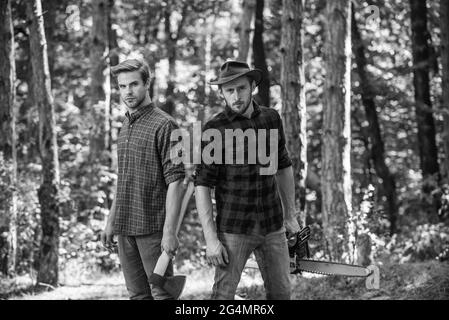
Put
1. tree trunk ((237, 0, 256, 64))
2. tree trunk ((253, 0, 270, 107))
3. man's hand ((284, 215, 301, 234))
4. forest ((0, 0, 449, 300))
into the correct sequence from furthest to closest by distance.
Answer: tree trunk ((253, 0, 270, 107))
tree trunk ((237, 0, 256, 64))
forest ((0, 0, 449, 300))
man's hand ((284, 215, 301, 234))

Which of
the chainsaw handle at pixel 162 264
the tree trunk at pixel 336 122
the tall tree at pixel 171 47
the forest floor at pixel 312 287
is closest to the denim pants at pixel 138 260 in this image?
the chainsaw handle at pixel 162 264

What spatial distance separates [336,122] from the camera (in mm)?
9594

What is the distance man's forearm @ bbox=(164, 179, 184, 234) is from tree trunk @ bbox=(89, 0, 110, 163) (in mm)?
8938

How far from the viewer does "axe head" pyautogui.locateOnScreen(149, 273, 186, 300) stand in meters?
4.35

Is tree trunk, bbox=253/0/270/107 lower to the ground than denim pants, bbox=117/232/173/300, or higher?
higher

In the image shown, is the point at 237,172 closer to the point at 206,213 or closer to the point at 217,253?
the point at 206,213

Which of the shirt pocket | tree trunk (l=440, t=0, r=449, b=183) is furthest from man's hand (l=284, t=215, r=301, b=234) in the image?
tree trunk (l=440, t=0, r=449, b=183)

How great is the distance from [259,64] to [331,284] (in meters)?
8.68

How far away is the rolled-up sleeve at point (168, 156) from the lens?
4.45 metres

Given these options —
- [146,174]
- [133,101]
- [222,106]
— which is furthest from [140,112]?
[222,106]

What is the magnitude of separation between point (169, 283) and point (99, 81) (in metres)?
9.66

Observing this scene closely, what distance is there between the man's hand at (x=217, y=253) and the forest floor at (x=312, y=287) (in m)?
3.68

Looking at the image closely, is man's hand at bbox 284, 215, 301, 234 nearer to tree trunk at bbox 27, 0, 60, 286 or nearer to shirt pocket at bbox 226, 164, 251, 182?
shirt pocket at bbox 226, 164, 251, 182

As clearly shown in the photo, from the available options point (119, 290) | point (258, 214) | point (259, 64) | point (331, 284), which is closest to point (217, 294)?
point (258, 214)
